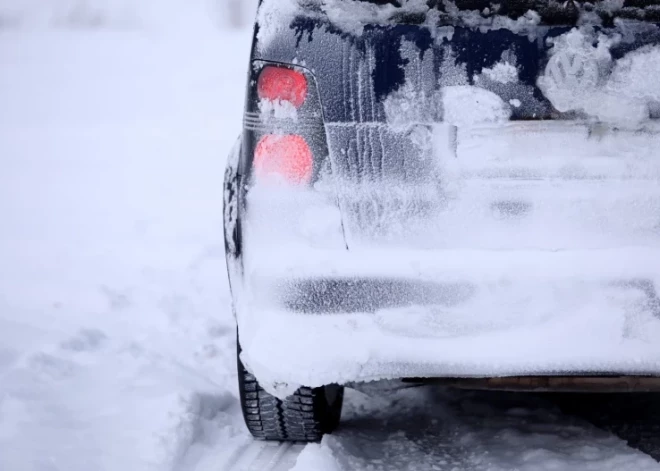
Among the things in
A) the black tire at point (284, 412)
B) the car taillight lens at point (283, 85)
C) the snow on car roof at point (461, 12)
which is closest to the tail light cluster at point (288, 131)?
the car taillight lens at point (283, 85)

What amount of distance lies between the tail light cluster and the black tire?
0.70 m

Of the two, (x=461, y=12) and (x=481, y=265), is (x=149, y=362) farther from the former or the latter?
(x=461, y=12)

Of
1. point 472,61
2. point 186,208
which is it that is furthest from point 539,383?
point 186,208

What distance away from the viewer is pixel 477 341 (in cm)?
198

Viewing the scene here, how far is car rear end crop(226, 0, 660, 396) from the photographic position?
1.92 meters

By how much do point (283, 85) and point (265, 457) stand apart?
1255 mm

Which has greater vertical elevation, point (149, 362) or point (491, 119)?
point (491, 119)

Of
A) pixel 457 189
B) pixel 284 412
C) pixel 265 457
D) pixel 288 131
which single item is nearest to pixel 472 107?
pixel 457 189

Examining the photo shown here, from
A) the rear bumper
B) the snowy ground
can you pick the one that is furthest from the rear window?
the snowy ground

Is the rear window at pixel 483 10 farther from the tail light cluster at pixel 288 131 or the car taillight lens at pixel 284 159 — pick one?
the car taillight lens at pixel 284 159

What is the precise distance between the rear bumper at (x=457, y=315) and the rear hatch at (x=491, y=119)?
6 cm

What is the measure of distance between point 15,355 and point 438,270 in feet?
6.85

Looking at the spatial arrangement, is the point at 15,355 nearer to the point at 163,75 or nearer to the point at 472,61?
the point at 472,61

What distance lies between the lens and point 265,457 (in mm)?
2564
